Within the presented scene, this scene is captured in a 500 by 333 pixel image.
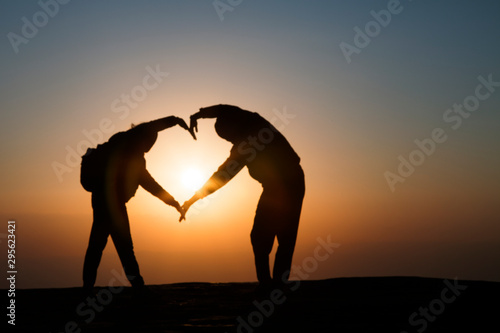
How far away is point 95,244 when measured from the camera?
33.1 feet

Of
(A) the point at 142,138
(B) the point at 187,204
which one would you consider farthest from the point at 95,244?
(A) the point at 142,138

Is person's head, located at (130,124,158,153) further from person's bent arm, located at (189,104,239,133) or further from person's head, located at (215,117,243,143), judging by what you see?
person's head, located at (215,117,243,143)

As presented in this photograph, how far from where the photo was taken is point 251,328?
6.69 metres

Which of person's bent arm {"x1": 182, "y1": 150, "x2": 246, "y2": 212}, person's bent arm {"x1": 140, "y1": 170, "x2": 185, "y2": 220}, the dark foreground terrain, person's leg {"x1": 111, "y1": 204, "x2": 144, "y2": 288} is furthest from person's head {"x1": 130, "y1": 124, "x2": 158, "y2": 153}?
the dark foreground terrain

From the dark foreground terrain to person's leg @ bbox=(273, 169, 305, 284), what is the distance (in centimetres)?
46

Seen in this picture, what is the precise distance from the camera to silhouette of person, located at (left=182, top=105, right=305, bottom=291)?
369 inches

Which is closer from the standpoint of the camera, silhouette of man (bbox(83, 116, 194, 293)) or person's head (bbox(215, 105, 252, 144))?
person's head (bbox(215, 105, 252, 144))

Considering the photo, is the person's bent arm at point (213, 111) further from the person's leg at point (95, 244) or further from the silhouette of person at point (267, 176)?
the person's leg at point (95, 244)

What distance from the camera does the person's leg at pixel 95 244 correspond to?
10.1 m

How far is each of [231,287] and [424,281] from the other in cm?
399

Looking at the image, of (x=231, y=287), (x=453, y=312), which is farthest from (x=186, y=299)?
(x=453, y=312)

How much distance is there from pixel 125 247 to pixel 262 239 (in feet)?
8.01

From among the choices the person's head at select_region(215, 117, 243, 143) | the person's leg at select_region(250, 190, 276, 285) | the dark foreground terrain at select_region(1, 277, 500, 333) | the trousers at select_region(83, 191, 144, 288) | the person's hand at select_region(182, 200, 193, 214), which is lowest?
the dark foreground terrain at select_region(1, 277, 500, 333)

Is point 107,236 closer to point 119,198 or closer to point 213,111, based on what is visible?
point 119,198
